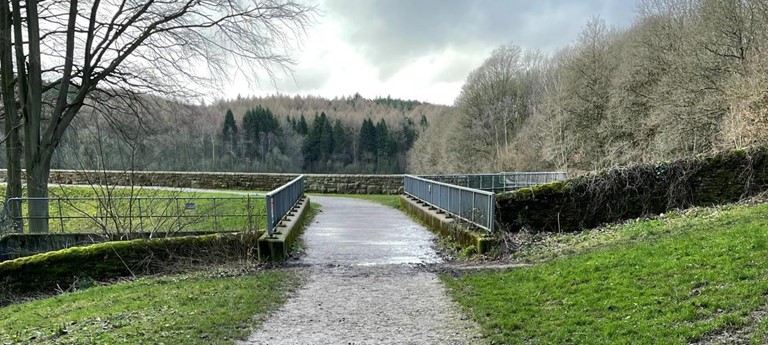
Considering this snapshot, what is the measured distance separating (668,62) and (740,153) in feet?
51.0

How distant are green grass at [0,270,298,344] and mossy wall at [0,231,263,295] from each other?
3.86 feet

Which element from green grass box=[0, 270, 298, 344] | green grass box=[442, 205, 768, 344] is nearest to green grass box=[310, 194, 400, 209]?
green grass box=[0, 270, 298, 344]

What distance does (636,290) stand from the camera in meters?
5.87

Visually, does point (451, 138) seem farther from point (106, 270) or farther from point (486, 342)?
point (486, 342)

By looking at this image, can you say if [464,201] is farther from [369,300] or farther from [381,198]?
[381,198]

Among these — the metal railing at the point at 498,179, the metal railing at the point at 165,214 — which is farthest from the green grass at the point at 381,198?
the metal railing at the point at 165,214

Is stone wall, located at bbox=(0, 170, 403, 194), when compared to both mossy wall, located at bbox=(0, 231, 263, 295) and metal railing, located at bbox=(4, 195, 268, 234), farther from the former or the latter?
mossy wall, located at bbox=(0, 231, 263, 295)

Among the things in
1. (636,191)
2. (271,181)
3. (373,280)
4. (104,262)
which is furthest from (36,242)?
(636,191)

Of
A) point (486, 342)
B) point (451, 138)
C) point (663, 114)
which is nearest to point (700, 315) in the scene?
point (486, 342)

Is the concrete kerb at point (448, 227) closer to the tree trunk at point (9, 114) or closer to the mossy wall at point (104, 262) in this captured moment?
the mossy wall at point (104, 262)

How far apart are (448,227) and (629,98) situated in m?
21.0

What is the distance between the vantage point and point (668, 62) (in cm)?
2548

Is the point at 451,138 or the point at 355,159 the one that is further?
the point at 355,159

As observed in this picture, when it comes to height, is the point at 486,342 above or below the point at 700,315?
below
